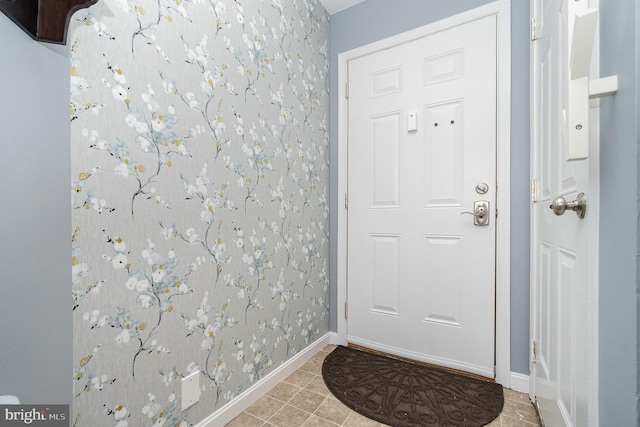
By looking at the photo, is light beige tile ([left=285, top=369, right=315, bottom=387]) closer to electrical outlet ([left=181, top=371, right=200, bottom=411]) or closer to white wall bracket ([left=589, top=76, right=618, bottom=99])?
electrical outlet ([left=181, top=371, right=200, bottom=411])

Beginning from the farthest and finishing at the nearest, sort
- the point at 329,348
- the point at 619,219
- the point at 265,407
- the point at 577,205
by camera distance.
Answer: the point at 329,348 → the point at 265,407 → the point at 577,205 → the point at 619,219

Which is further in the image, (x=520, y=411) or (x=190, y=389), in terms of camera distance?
(x=520, y=411)

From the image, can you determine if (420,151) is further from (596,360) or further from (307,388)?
(307,388)

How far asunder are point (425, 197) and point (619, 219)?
4.25ft

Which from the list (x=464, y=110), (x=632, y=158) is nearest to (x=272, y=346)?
(x=632, y=158)

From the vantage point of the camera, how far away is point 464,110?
1.74 metres

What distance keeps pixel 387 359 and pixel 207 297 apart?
125 centimetres

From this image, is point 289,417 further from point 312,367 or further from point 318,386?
point 312,367

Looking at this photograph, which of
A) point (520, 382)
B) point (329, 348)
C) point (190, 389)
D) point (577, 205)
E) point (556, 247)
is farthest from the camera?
point (329, 348)

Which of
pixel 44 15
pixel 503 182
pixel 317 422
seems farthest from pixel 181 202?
pixel 503 182

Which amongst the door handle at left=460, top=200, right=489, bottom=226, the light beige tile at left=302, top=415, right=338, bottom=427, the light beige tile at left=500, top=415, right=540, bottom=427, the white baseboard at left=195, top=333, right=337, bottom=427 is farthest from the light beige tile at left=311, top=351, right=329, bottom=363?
the door handle at left=460, top=200, right=489, bottom=226

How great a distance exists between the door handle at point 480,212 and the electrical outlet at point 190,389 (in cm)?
161

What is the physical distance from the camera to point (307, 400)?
4.90ft

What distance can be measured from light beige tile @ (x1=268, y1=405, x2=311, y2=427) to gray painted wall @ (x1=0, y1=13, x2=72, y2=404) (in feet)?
2.76
